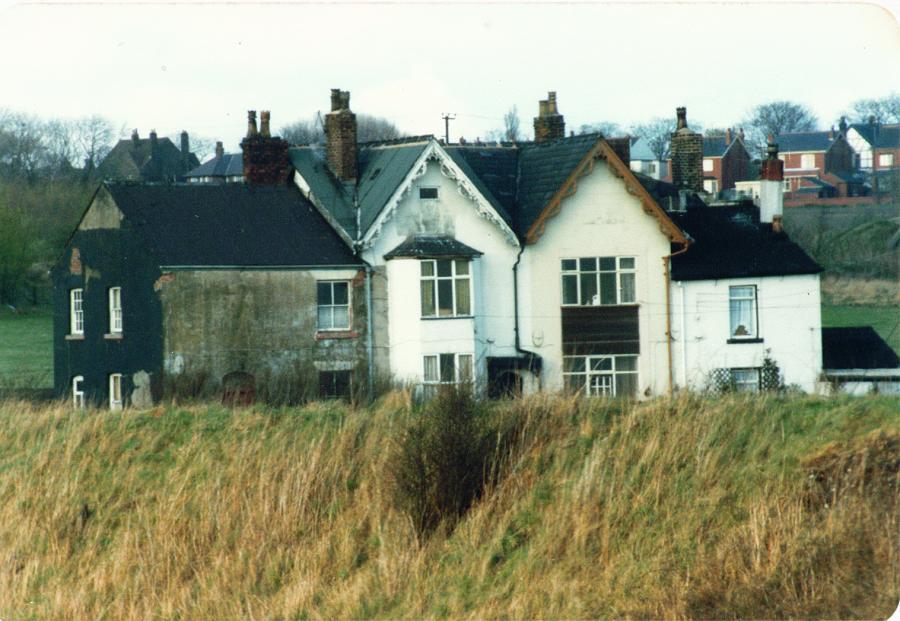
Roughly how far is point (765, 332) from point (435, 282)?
9061 millimetres

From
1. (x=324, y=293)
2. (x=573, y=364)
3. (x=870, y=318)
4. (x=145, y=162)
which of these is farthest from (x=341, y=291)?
(x=145, y=162)

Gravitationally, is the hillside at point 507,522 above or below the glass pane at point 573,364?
below

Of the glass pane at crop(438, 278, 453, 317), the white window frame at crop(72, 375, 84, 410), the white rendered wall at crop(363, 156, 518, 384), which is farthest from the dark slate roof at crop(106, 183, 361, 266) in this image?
the white window frame at crop(72, 375, 84, 410)

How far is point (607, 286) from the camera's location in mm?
34219

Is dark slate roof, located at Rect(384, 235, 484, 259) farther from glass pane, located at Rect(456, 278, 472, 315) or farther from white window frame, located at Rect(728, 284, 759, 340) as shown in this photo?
white window frame, located at Rect(728, 284, 759, 340)

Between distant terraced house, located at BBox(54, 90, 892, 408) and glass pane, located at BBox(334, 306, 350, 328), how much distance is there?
2.9 inches

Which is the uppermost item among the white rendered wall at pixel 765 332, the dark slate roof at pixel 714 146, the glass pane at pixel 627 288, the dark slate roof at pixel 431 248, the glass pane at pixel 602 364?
the dark slate roof at pixel 714 146

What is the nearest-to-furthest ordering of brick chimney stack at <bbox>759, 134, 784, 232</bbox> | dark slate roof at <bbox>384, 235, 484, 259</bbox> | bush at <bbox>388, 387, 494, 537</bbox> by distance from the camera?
1. bush at <bbox>388, 387, 494, 537</bbox>
2. dark slate roof at <bbox>384, 235, 484, 259</bbox>
3. brick chimney stack at <bbox>759, 134, 784, 232</bbox>

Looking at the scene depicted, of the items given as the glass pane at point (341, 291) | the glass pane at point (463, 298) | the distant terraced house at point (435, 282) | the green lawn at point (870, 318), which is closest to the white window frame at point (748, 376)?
the distant terraced house at point (435, 282)

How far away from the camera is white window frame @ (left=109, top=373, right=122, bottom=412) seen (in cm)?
3203

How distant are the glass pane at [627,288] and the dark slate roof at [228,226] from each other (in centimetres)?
743

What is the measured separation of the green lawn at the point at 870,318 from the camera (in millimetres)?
36719

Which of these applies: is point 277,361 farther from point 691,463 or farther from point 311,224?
point 691,463

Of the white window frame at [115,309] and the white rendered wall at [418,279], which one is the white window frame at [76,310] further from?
the white rendered wall at [418,279]
